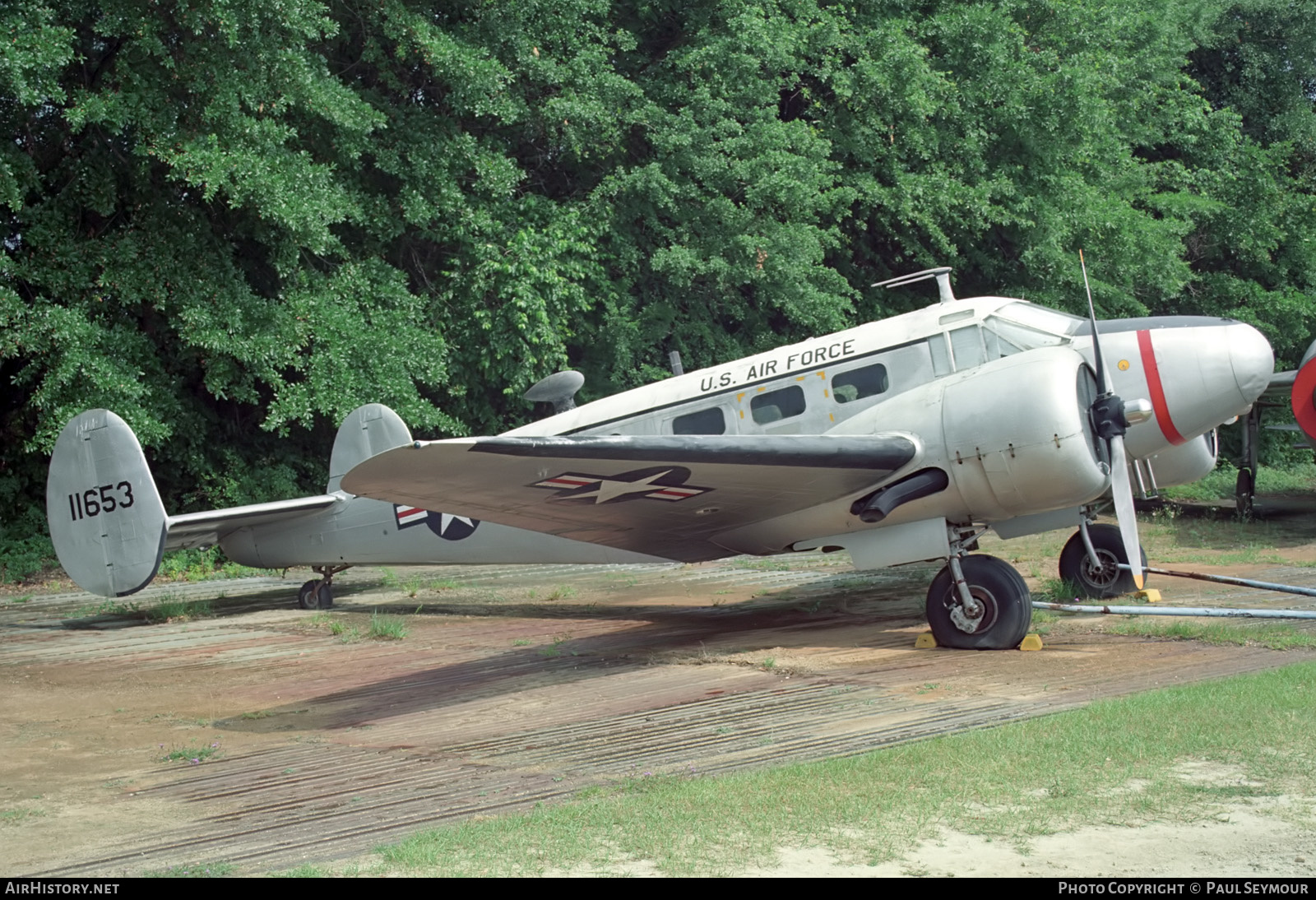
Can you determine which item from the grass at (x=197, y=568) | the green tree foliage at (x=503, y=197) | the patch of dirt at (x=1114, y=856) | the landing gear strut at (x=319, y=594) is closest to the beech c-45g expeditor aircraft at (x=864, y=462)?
the landing gear strut at (x=319, y=594)

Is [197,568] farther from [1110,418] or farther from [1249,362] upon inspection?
[1249,362]

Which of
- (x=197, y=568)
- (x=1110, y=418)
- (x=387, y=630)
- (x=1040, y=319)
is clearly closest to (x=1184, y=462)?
(x=1040, y=319)

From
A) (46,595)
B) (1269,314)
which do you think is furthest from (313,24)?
(1269,314)

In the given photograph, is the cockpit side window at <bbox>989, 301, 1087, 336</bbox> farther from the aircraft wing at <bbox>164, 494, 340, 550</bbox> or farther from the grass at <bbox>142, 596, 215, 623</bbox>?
the grass at <bbox>142, 596, 215, 623</bbox>

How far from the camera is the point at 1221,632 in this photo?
9008mm

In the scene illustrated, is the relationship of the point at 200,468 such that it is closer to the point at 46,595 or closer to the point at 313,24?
the point at 46,595

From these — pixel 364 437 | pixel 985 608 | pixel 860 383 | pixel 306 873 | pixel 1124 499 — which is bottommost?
pixel 985 608

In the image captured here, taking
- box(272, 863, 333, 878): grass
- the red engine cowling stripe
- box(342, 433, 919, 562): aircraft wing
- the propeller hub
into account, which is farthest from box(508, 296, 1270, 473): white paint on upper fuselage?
box(272, 863, 333, 878): grass

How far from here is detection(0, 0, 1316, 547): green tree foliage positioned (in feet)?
52.6

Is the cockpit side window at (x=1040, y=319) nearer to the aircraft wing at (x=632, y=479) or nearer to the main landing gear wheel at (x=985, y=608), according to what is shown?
the aircraft wing at (x=632, y=479)

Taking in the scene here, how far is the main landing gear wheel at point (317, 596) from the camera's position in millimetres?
13945

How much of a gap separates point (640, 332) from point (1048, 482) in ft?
42.4

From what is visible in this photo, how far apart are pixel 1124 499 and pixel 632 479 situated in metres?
3.93

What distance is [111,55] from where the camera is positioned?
16625 millimetres
